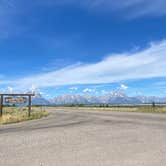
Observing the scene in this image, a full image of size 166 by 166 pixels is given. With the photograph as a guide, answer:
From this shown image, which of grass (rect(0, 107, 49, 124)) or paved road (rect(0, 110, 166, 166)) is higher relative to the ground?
grass (rect(0, 107, 49, 124))

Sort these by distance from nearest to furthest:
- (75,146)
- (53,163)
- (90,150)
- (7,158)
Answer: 1. (53,163)
2. (7,158)
3. (90,150)
4. (75,146)

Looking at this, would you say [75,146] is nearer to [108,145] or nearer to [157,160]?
[108,145]

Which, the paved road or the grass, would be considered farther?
the grass

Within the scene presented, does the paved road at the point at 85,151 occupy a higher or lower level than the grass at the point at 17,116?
lower

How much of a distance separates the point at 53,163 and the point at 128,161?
6.46ft

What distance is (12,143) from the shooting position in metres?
12.0

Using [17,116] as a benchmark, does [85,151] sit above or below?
below

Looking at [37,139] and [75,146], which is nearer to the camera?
[75,146]

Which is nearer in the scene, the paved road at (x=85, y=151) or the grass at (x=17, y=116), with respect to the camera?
the paved road at (x=85, y=151)

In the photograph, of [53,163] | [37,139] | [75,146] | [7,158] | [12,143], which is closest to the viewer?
[53,163]

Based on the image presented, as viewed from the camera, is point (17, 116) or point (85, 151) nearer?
point (85, 151)

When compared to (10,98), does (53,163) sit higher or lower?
lower

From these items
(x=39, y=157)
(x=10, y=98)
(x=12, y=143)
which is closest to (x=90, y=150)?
(x=39, y=157)

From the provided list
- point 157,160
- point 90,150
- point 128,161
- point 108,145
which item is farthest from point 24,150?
point 157,160
